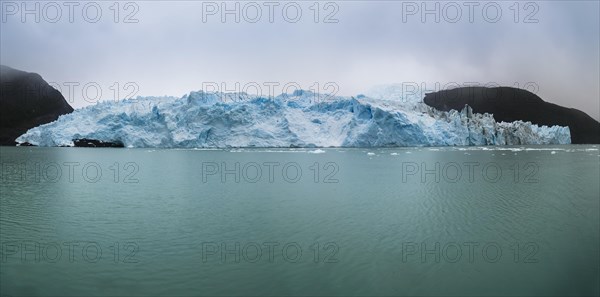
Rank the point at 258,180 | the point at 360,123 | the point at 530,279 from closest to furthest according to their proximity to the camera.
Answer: the point at 530,279
the point at 258,180
the point at 360,123

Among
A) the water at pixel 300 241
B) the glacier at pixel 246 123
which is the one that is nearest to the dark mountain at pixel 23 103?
the glacier at pixel 246 123

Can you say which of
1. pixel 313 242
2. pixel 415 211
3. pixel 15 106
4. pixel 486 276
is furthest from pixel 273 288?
pixel 15 106

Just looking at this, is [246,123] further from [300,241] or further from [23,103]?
[23,103]

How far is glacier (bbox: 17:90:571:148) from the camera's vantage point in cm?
4566

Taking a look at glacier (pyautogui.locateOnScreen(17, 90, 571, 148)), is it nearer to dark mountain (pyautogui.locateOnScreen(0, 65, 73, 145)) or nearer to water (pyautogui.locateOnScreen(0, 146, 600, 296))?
water (pyautogui.locateOnScreen(0, 146, 600, 296))

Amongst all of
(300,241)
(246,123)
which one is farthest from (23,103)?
(300,241)

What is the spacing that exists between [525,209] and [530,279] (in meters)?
5.34

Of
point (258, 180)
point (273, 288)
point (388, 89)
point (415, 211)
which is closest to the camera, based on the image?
point (273, 288)

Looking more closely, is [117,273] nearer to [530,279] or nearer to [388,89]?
[530,279]

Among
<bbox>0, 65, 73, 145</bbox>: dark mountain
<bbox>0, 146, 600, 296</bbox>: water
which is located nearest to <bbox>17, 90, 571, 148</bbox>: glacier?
<bbox>0, 146, 600, 296</bbox>: water

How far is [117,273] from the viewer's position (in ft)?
17.9

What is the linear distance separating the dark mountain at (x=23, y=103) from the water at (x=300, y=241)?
81152 mm

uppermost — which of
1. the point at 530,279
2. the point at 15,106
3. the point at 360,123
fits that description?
the point at 15,106

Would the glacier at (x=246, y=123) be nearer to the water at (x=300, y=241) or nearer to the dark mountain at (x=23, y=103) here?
the water at (x=300, y=241)
